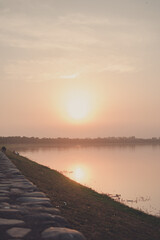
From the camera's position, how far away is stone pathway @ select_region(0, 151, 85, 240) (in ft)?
11.9

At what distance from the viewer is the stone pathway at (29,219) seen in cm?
363

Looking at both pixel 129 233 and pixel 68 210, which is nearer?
pixel 129 233

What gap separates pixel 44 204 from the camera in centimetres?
523

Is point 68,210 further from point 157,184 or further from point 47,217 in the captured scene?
point 157,184


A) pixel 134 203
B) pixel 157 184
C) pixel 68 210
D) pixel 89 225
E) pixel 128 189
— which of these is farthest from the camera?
pixel 157 184

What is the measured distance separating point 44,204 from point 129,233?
205 centimetres

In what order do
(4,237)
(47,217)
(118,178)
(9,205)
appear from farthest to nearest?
1. (118,178)
2. (9,205)
3. (47,217)
4. (4,237)

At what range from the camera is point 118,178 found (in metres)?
28.7

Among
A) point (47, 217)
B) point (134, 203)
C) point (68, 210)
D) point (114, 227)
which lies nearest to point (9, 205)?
point (47, 217)

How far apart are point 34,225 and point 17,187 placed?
9.21 feet

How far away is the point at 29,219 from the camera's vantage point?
423 centimetres

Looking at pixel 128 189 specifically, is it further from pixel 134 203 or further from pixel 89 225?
pixel 89 225

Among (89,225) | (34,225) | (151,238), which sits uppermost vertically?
(34,225)

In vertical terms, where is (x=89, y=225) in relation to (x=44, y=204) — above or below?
below
